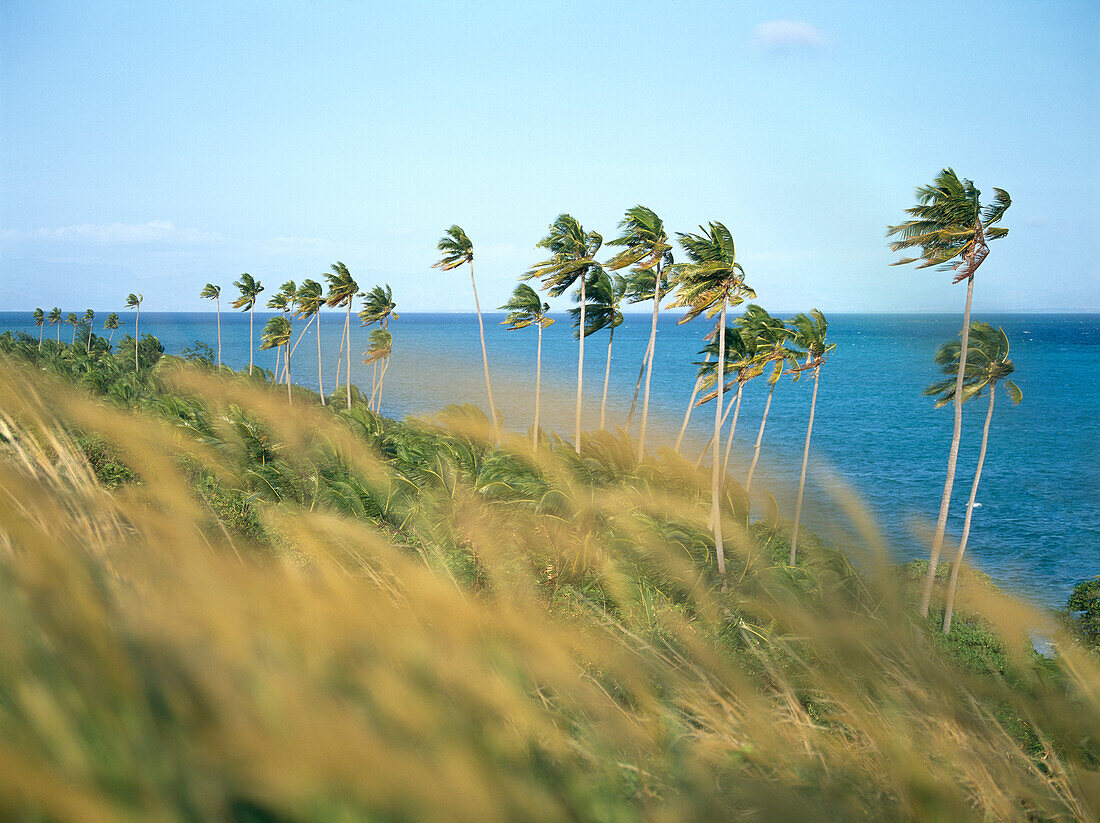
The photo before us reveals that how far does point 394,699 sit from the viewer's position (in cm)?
98

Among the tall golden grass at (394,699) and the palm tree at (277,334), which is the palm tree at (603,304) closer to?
the palm tree at (277,334)

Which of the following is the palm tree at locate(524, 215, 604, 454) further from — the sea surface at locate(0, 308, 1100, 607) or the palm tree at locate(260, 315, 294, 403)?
the palm tree at locate(260, 315, 294, 403)

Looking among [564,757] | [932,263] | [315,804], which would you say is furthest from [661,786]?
[932,263]

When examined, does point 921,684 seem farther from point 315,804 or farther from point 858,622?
point 315,804

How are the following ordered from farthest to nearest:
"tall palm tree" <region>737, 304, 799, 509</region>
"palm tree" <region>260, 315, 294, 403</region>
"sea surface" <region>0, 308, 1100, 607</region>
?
1. "palm tree" <region>260, 315, 294, 403</region>
2. "sea surface" <region>0, 308, 1100, 607</region>
3. "tall palm tree" <region>737, 304, 799, 509</region>

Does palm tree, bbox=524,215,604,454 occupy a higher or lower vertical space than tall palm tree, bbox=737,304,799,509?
higher

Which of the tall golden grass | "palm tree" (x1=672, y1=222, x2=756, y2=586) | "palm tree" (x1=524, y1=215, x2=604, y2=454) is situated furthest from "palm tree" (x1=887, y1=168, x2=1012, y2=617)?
the tall golden grass

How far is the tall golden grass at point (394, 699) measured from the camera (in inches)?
33.0

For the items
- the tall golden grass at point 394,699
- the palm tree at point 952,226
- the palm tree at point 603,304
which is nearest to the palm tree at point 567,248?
the palm tree at point 603,304

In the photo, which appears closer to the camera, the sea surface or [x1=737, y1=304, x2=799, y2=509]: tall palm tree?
[x1=737, y1=304, x2=799, y2=509]: tall palm tree

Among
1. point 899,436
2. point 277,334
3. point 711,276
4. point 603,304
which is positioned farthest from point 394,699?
point 899,436

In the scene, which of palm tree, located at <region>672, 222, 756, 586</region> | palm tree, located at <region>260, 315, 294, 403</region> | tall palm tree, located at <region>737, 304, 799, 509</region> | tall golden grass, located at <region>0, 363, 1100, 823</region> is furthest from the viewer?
Answer: palm tree, located at <region>260, 315, 294, 403</region>

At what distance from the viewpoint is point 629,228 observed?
20578 mm

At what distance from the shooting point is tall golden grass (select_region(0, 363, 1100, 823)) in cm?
84
